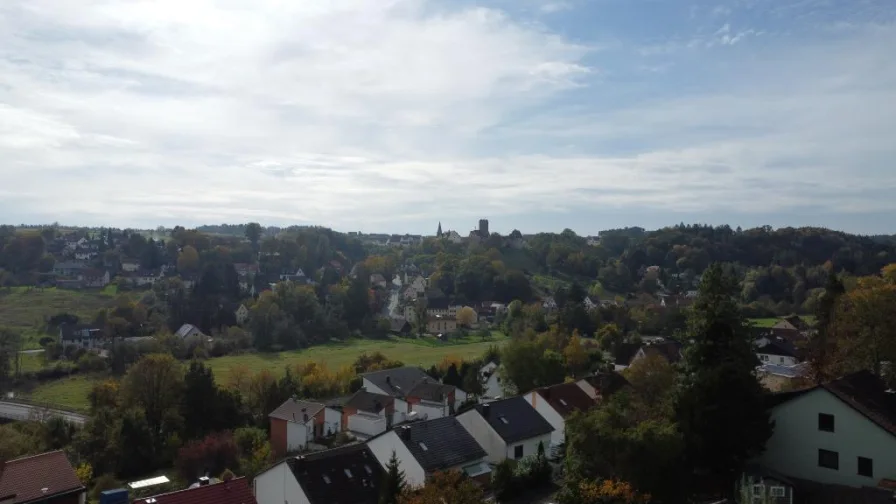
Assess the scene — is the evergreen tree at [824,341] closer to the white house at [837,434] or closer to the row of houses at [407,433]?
the white house at [837,434]

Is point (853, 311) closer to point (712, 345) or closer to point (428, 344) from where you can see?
point (712, 345)

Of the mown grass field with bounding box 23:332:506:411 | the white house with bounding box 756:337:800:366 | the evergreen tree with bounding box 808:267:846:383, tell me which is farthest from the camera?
the mown grass field with bounding box 23:332:506:411

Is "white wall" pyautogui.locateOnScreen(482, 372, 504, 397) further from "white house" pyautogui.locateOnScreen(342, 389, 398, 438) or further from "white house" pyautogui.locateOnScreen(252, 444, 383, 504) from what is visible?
"white house" pyautogui.locateOnScreen(252, 444, 383, 504)

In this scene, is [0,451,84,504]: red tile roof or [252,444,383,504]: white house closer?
[0,451,84,504]: red tile roof

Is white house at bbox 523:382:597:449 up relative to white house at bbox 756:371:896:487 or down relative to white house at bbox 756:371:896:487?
down

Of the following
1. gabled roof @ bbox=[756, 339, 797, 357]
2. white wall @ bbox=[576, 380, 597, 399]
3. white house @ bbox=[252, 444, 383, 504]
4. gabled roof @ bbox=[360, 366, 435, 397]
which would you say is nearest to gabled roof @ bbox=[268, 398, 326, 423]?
gabled roof @ bbox=[360, 366, 435, 397]

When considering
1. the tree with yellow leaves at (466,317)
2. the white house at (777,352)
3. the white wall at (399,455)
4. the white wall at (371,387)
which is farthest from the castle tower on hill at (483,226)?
the white wall at (399,455)

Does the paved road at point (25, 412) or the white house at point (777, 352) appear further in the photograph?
the white house at point (777, 352)
